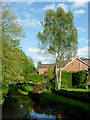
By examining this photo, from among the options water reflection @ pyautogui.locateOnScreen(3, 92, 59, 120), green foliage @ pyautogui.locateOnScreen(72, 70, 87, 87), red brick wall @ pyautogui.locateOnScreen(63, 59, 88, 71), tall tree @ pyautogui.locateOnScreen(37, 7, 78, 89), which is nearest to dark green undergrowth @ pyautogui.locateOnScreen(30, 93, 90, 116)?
water reflection @ pyautogui.locateOnScreen(3, 92, 59, 120)

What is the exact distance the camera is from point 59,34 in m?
24.7

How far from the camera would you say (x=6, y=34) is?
1282cm

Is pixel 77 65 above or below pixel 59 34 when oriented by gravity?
below

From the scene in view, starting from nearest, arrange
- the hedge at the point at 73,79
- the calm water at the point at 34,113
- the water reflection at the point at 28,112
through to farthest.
→ 1. the calm water at the point at 34,113
2. the water reflection at the point at 28,112
3. the hedge at the point at 73,79

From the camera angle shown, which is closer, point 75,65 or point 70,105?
point 70,105

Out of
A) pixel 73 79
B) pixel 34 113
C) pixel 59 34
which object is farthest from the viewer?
pixel 73 79

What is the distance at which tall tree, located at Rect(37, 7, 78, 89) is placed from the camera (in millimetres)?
24094

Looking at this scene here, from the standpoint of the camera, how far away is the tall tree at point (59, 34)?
2409cm

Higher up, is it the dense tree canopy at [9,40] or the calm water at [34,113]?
the dense tree canopy at [9,40]

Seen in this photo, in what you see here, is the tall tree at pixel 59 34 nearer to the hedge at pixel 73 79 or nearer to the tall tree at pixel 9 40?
the hedge at pixel 73 79

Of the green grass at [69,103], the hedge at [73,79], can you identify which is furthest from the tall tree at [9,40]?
the hedge at [73,79]

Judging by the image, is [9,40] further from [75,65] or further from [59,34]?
[75,65]

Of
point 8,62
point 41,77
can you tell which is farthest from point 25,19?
point 41,77

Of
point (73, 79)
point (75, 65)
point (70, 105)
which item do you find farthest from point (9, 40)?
point (75, 65)
